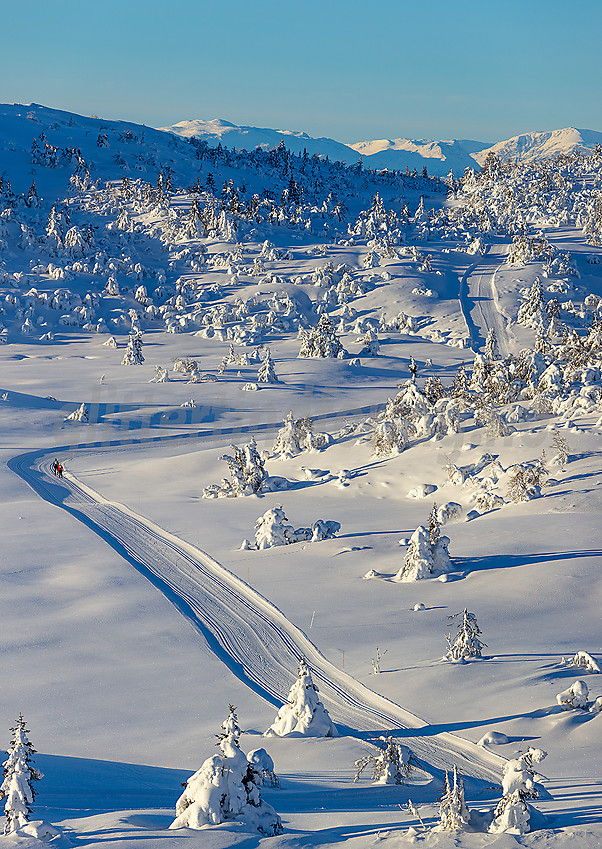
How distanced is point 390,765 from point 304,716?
1720mm

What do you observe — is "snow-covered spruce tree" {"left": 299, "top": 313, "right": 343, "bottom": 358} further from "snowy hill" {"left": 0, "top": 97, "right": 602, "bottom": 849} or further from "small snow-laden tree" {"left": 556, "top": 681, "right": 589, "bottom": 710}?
"small snow-laden tree" {"left": 556, "top": 681, "right": 589, "bottom": 710}

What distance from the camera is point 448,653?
12.8 meters

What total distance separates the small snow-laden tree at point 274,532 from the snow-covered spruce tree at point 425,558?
4321 mm

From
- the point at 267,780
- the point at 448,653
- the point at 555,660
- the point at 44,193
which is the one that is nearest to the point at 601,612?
the point at 555,660

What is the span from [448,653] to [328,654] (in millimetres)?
2292

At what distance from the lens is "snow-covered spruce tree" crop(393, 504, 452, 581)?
16.9 metres

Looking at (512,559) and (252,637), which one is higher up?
(512,559)

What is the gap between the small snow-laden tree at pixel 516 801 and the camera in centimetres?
702

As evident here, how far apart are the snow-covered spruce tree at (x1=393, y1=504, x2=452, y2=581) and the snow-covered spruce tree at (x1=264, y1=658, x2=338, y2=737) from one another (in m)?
6.60

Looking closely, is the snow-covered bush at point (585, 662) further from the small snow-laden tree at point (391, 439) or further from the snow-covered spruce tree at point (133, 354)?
the snow-covered spruce tree at point (133, 354)

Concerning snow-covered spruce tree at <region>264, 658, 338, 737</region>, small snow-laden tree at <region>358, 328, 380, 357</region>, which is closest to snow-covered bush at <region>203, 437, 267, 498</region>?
snow-covered spruce tree at <region>264, 658, 338, 737</region>

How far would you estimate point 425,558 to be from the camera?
668 inches

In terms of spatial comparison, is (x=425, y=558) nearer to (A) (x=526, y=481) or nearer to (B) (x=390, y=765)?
(A) (x=526, y=481)

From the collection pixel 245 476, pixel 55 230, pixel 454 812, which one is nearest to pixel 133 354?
pixel 245 476
